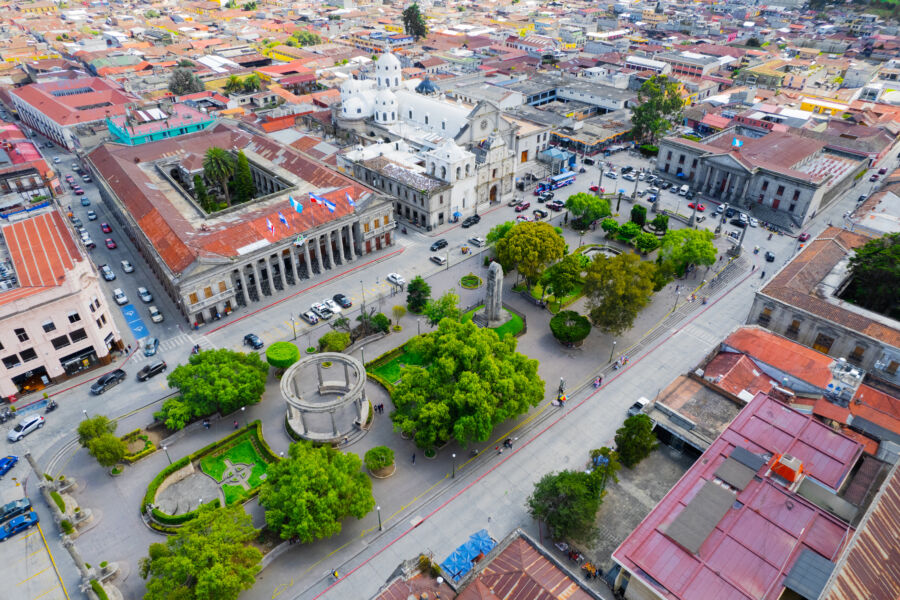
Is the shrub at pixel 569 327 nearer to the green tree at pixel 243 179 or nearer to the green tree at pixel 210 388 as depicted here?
the green tree at pixel 210 388

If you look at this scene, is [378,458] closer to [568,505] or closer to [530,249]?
[568,505]

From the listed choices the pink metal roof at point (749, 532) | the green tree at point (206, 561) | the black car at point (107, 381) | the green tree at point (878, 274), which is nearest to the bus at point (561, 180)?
the green tree at point (878, 274)

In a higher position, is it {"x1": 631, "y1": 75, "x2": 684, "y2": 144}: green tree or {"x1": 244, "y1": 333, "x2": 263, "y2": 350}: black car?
{"x1": 631, "y1": 75, "x2": 684, "y2": 144}: green tree

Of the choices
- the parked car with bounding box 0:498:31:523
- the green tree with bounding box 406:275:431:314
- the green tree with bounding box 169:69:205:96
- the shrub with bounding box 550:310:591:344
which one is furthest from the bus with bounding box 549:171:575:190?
the green tree with bounding box 169:69:205:96

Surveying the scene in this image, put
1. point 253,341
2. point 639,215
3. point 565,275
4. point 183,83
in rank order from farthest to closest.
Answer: point 183,83 → point 639,215 → point 565,275 → point 253,341

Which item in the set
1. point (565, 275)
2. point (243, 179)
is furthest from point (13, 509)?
point (565, 275)

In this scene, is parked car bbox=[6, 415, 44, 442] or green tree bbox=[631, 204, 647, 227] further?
green tree bbox=[631, 204, 647, 227]

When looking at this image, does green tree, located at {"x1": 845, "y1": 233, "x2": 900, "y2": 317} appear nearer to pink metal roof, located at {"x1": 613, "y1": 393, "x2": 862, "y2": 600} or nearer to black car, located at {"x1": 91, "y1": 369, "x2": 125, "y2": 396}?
pink metal roof, located at {"x1": 613, "y1": 393, "x2": 862, "y2": 600}

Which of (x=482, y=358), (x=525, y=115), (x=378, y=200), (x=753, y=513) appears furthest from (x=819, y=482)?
(x=525, y=115)
